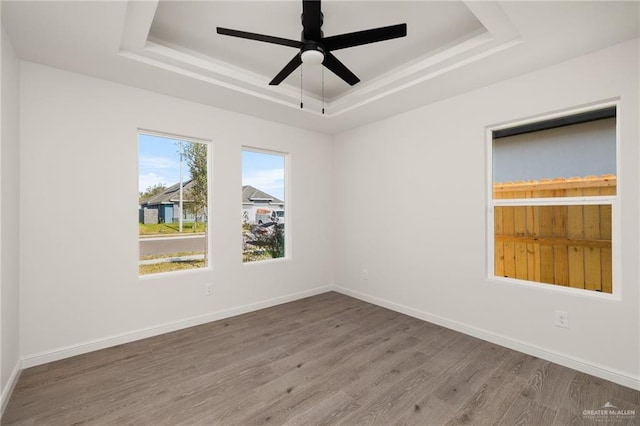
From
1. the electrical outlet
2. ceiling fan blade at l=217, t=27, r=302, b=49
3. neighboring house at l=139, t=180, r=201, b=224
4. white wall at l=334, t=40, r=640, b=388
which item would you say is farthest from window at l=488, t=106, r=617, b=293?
neighboring house at l=139, t=180, r=201, b=224

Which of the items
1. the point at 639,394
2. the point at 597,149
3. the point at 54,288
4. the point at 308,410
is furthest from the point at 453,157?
the point at 54,288

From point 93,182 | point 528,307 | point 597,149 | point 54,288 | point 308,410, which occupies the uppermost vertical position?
point 597,149

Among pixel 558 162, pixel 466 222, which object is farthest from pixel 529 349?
pixel 558 162

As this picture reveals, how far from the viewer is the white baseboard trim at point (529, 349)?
218 centimetres

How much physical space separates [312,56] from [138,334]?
3.00m

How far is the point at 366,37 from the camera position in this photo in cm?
187

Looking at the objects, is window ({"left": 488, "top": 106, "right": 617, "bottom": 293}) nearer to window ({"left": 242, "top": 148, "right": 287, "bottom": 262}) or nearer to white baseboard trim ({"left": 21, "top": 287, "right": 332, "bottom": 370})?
window ({"left": 242, "top": 148, "right": 287, "bottom": 262})

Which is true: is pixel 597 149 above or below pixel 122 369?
above

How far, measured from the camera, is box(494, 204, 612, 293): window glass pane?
2439 mm

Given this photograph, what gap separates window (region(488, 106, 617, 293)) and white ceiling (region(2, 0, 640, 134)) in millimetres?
607

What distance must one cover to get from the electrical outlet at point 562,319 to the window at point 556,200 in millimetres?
304

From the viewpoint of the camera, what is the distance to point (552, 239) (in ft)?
8.94

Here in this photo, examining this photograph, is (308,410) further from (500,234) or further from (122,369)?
(500,234)

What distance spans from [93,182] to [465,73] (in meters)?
3.53
